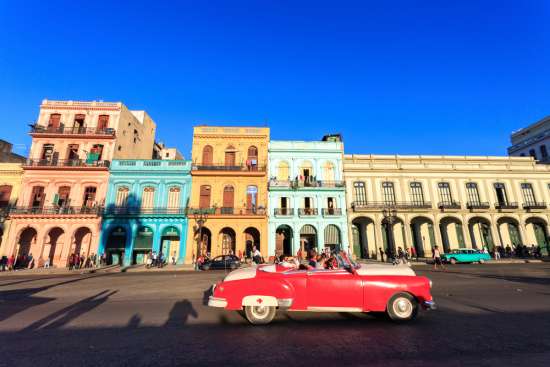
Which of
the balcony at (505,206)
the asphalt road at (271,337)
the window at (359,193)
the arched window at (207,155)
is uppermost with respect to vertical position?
the arched window at (207,155)

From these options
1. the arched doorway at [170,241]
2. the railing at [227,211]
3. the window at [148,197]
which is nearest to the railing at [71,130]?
the window at [148,197]

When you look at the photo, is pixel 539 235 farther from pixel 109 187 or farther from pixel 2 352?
pixel 109 187

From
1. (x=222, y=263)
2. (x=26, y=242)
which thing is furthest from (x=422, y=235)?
(x=26, y=242)

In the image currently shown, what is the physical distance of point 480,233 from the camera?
28.3 meters

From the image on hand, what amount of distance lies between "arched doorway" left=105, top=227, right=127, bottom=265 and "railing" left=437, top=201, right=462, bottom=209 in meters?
33.5

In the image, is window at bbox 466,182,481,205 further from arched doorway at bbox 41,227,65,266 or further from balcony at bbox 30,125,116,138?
arched doorway at bbox 41,227,65,266

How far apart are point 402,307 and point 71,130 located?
3341cm

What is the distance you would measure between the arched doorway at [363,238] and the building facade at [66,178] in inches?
1054

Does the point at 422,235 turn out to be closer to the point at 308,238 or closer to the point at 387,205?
the point at 387,205

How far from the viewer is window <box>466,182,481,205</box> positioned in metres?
28.4

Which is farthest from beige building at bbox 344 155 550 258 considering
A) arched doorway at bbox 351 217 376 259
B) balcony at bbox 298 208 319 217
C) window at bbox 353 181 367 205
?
balcony at bbox 298 208 319 217

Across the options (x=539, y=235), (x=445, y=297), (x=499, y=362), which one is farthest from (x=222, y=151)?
(x=539, y=235)

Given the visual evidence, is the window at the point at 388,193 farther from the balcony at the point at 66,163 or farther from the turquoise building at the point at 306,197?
the balcony at the point at 66,163

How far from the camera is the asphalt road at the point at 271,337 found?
3.69 m
